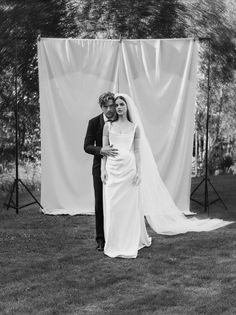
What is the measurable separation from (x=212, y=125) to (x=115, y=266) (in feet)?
17.0

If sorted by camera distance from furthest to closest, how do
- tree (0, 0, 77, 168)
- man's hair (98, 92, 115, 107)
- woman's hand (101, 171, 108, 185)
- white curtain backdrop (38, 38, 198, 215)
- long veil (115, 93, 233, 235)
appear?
tree (0, 0, 77, 168) → white curtain backdrop (38, 38, 198, 215) → long veil (115, 93, 233, 235) → woman's hand (101, 171, 108, 185) → man's hair (98, 92, 115, 107)

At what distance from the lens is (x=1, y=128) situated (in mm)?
8188

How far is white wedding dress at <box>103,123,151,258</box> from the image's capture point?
4.38 meters

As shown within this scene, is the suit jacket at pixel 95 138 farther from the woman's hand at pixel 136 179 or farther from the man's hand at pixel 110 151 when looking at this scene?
the woman's hand at pixel 136 179

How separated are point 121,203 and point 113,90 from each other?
2.33 meters

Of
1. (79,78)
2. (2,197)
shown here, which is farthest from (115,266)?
(2,197)

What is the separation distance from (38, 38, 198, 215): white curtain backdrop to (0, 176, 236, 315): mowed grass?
3.54 ft

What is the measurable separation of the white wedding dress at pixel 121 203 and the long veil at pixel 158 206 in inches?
15.4

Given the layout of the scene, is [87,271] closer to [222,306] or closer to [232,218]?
[222,306]

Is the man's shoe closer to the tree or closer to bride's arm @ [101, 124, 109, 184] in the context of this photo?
bride's arm @ [101, 124, 109, 184]

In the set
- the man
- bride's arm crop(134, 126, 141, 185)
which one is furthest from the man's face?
bride's arm crop(134, 126, 141, 185)

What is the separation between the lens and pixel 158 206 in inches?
209

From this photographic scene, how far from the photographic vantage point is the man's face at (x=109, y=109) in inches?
172

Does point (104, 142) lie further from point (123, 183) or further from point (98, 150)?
point (123, 183)
